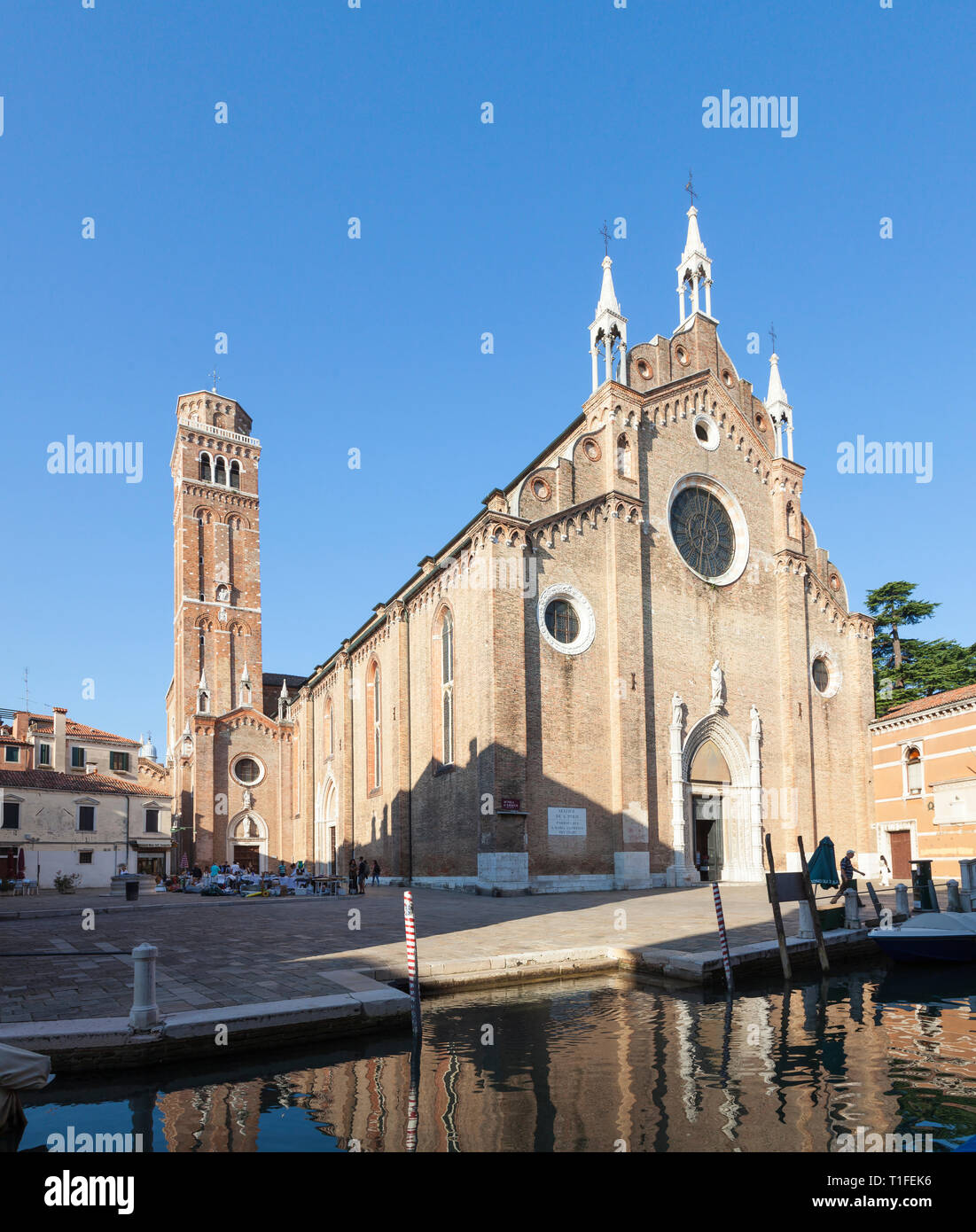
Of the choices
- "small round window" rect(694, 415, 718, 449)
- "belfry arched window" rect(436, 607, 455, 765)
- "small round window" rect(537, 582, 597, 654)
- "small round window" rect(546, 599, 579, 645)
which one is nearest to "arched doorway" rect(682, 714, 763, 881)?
"small round window" rect(537, 582, 597, 654)

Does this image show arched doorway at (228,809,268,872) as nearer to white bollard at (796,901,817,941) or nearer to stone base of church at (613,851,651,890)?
stone base of church at (613,851,651,890)

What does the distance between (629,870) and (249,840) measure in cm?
2993

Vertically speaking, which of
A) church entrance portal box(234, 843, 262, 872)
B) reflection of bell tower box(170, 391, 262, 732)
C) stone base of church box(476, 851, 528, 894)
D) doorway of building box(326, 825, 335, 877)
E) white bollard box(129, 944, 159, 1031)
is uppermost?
reflection of bell tower box(170, 391, 262, 732)

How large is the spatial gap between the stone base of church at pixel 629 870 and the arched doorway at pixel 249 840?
94.5 feet

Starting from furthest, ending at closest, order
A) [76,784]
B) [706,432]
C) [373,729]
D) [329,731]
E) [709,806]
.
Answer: [329,731] → [76,784] → [373,729] → [706,432] → [709,806]

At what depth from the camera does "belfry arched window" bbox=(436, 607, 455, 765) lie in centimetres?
2956

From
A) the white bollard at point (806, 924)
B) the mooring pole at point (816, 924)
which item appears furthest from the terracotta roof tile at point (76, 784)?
the mooring pole at point (816, 924)

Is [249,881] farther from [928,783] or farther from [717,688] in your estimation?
[928,783]

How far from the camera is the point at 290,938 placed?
15.6 metres

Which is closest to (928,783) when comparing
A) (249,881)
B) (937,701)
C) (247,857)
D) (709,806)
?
(937,701)

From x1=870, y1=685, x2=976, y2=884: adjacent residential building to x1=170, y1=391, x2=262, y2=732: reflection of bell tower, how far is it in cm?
3786

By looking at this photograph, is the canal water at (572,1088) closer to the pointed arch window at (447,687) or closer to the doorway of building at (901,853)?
the pointed arch window at (447,687)

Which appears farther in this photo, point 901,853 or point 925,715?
point 901,853
